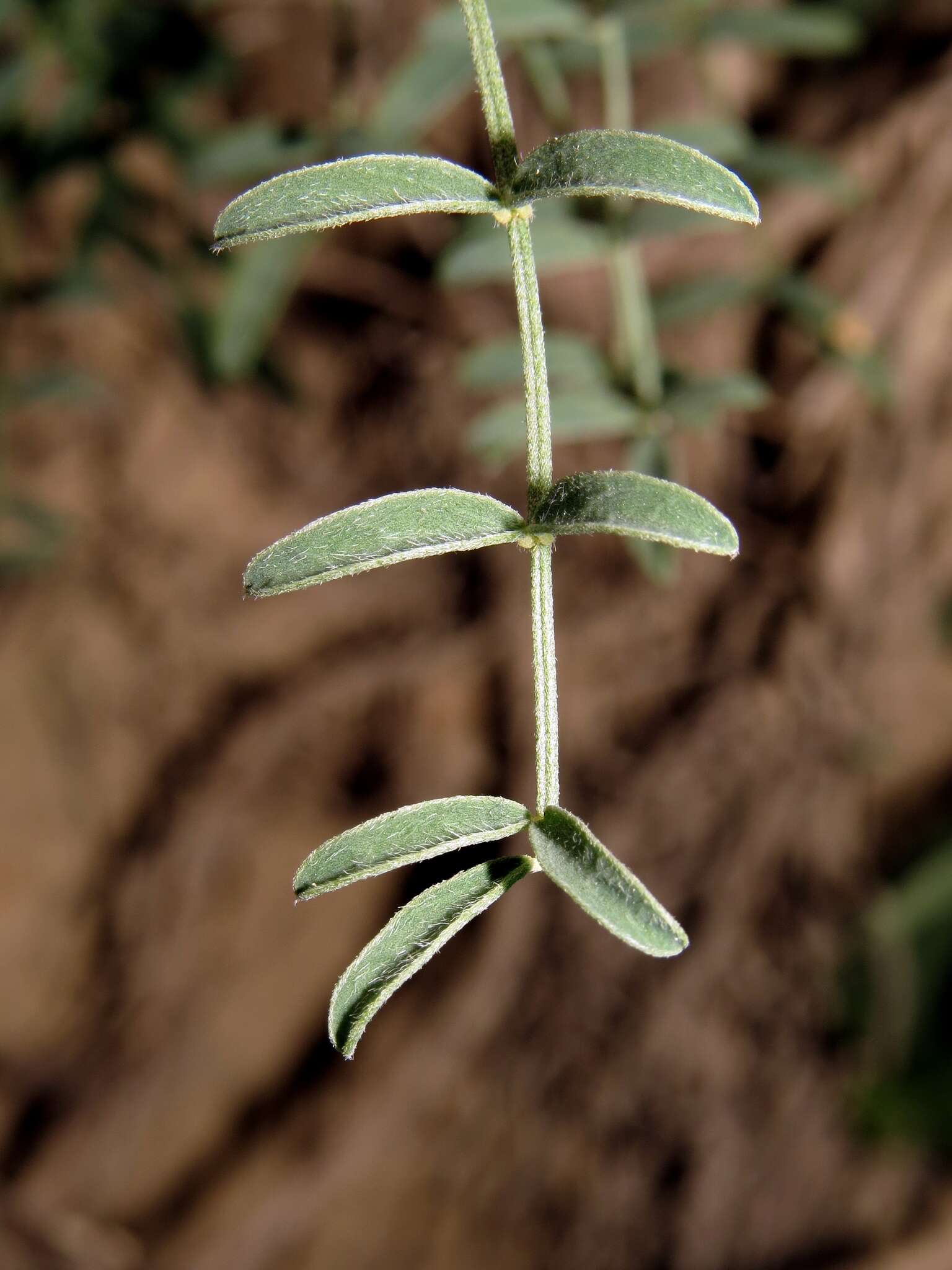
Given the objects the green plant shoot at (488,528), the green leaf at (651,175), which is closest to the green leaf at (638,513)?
the green plant shoot at (488,528)

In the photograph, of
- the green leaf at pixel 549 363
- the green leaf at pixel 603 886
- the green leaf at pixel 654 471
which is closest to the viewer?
the green leaf at pixel 603 886

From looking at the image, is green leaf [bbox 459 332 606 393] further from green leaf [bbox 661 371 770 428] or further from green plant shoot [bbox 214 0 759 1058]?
green plant shoot [bbox 214 0 759 1058]

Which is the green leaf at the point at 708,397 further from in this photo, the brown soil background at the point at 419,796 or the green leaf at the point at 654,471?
the brown soil background at the point at 419,796

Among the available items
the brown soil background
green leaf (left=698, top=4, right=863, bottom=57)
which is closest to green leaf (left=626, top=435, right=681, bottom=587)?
green leaf (left=698, top=4, right=863, bottom=57)

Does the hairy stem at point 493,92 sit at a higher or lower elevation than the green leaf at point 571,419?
higher

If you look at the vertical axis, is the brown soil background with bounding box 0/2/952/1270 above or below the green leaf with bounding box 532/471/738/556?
below

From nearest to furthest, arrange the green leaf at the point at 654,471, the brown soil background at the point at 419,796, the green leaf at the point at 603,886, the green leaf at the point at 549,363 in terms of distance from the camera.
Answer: the green leaf at the point at 603,886 → the green leaf at the point at 654,471 → the green leaf at the point at 549,363 → the brown soil background at the point at 419,796

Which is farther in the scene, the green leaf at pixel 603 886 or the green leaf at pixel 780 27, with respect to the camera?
the green leaf at pixel 780 27
